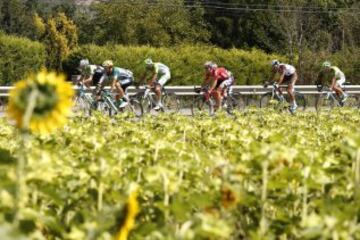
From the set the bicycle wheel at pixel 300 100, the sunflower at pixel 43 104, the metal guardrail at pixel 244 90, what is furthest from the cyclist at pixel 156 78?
the sunflower at pixel 43 104

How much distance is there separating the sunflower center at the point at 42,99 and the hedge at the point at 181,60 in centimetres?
2922

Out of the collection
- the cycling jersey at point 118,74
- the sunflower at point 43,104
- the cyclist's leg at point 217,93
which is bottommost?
the cyclist's leg at point 217,93

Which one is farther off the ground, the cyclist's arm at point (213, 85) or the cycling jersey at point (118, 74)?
the cycling jersey at point (118, 74)

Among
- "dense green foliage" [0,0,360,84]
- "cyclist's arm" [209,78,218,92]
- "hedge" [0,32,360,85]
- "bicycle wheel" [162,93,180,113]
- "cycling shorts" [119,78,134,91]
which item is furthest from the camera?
"dense green foliage" [0,0,360,84]

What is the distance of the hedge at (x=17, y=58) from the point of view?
29125 millimetres

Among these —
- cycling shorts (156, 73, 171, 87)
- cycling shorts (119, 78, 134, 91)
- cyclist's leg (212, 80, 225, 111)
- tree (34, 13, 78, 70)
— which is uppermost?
cycling shorts (119, 78, 134, 91)

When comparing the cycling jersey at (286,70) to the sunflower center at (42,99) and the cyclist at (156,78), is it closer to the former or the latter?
the cyclist at (156,78)

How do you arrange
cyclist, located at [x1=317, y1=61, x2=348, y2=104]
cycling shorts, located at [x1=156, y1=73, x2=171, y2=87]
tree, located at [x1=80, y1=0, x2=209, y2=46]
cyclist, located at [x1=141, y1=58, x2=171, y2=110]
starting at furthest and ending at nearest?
tree, located at [x1=80, y1=0, x2=209, y2=46] < cyclist, located at [x1=317, y1=61, x2=348, y2=104] < cycling shorts, located at [x1=156, y1=73, x2=171, y2=87] < cyclist, located at [x1=141, y1=58, x2=171, y2=110]

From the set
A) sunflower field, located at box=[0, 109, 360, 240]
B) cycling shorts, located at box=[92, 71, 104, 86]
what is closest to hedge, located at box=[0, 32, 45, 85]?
cycling shorts, located at box=[92, 71, 104, 86]

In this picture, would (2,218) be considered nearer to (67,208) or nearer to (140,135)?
(67,208)

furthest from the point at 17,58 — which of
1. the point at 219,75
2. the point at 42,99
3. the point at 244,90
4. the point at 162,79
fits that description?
the point at 42,99

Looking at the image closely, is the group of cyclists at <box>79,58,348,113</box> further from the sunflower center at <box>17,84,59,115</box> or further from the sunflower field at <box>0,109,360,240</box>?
the sunflower center at <box>17,84,59,115</box>

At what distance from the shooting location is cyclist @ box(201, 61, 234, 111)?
20562 millimetres

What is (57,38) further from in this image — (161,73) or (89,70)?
(161,73)
